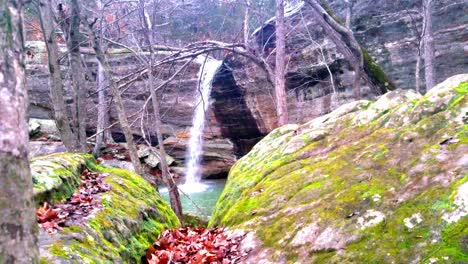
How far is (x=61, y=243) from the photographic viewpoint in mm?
2803

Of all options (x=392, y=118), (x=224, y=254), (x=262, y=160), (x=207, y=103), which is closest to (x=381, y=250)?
(x=224, y=254)

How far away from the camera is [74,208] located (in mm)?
3666

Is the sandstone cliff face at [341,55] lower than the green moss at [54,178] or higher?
higher

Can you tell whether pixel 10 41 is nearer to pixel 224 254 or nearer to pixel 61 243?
pixel 61 243

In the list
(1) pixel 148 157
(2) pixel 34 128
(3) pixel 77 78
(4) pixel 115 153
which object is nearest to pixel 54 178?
(3) pixel 77 78

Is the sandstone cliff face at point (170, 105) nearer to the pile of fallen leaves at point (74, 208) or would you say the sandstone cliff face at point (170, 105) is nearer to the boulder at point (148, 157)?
the boulder at point (148, 157)

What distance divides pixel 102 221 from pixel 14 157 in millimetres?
2032

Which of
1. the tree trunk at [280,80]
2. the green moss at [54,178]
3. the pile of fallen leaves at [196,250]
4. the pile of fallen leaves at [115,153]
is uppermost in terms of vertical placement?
the tree trunk at [280,80]

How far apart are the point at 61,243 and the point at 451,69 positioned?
1367 cm

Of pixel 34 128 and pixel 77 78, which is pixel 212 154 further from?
pixel 77 78

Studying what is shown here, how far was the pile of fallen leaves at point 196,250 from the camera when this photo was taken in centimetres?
378

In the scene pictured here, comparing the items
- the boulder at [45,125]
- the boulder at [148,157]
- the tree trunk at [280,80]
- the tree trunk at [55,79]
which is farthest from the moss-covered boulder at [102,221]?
the boulder at [45,125]

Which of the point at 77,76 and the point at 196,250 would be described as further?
the point at 77,76

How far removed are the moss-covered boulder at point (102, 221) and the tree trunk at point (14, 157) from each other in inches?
35.1
